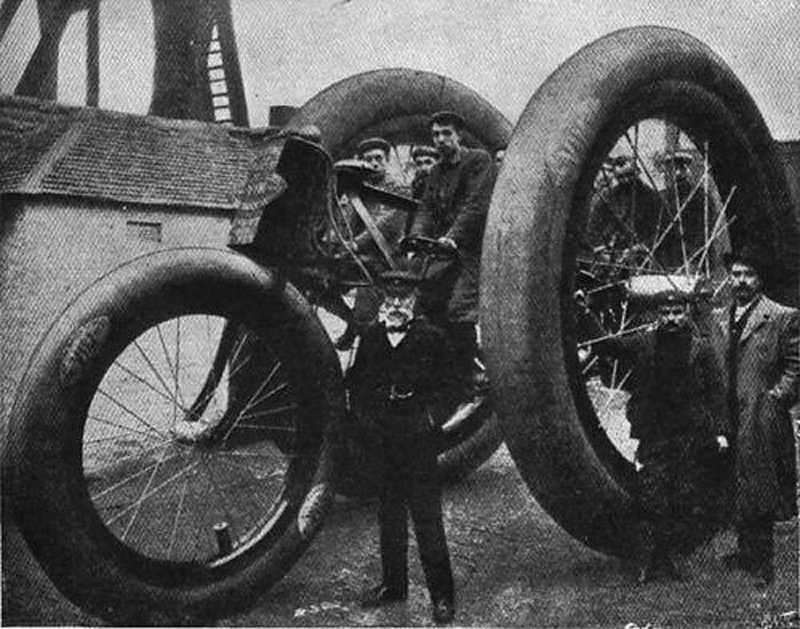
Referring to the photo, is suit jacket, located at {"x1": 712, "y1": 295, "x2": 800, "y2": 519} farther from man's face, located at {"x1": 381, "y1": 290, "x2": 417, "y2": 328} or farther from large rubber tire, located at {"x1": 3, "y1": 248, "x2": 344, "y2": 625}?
large rubber tire, located at {"x1": 3, "y1": 248, "x2": 344, "y2": 625}

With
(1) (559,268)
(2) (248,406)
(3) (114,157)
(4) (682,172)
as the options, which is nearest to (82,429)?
(2) (248,406)

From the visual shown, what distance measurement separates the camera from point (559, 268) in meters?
3.45

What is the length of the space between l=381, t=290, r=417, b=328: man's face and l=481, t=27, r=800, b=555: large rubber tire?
19.3 inches

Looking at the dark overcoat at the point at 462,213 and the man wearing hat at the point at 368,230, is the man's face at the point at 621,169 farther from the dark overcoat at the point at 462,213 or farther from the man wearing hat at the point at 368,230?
the man wearing hat at the point at 368,230

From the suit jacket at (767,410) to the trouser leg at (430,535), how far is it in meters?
1.69

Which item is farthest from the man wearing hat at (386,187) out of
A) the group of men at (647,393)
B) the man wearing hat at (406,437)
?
the man wearing hat at (406,437)

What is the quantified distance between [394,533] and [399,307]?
106 cm

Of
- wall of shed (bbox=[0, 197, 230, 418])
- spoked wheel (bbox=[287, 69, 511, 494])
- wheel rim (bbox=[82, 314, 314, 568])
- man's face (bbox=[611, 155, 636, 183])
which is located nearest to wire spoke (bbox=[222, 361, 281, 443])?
wheel rim (bbox=[82, 314, 314, 568])

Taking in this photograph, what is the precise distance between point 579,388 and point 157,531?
281cm

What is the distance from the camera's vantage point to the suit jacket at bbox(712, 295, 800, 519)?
418 centimetres

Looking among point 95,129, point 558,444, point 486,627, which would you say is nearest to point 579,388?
point 558,444

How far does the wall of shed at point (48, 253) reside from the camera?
8531 millimetres

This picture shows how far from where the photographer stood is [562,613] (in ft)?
12.1

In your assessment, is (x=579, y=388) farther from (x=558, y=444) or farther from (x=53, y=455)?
(x=53, y=455)
